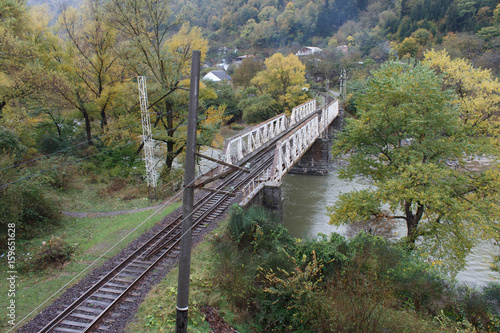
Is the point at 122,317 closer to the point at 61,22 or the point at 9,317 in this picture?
the point at 9,317

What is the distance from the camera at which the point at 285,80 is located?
43.2 m

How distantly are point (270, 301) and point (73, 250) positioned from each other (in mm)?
7185

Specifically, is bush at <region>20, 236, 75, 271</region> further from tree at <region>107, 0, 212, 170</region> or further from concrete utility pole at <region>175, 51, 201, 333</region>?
tree at <region>107, 0, 212, 170</region>

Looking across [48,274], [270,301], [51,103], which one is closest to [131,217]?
[48,274]

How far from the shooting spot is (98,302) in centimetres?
812

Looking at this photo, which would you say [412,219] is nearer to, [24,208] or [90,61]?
[24,208]

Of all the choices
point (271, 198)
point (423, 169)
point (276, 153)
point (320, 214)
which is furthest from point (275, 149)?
point (423, 169)

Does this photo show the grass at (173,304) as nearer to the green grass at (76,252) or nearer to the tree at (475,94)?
the green grass at (76,252)

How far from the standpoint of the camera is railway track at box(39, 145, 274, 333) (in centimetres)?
737

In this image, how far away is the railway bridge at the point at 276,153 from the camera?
587 inches

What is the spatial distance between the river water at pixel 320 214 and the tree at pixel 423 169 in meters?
1.69

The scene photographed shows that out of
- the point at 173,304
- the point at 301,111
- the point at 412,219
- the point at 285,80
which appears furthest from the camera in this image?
the point at 285,80

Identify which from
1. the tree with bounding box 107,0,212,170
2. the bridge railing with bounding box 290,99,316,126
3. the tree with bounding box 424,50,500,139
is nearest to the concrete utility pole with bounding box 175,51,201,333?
the tree with bounding box 107,0,212,170

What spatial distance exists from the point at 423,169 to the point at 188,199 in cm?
873
